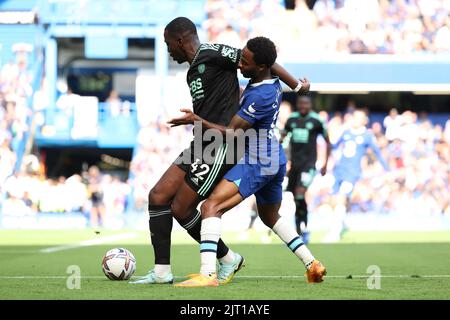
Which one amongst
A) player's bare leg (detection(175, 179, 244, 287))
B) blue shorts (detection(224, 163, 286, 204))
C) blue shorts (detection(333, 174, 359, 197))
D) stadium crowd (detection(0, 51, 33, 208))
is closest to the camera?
player's bare leg (detection(175, 179, 244, 287))

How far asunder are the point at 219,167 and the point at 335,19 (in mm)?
18423

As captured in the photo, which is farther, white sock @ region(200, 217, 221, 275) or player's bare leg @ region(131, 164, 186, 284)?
player's bare leg @ region(131, 164, 186, 284)

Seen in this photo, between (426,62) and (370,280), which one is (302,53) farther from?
(370,280)

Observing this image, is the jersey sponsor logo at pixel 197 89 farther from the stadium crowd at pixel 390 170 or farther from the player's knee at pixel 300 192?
the stadium crowd at pixel 390 170

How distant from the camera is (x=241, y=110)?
24.6 ft

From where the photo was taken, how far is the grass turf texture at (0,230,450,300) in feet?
22.4

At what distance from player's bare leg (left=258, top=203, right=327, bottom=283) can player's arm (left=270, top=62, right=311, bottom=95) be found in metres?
1.03

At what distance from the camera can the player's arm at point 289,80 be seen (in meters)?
7.83

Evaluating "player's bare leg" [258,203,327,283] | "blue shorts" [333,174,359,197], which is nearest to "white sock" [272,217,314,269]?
"player's bare leg" [258,203,327,283]

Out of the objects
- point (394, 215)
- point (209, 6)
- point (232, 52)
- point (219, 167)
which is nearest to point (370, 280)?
point (219, 167)

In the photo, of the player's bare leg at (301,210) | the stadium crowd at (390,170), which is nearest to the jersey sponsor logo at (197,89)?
the player's bare leg at (301,210)

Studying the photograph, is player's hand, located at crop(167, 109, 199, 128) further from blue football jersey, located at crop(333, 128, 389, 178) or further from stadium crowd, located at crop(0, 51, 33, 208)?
stadium crowd, located at crop(0, 51, 33, 208)

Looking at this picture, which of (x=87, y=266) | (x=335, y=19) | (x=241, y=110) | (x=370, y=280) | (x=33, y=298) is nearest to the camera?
(x=33, y=298)
